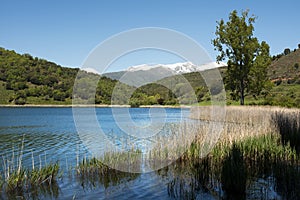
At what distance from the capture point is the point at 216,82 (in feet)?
88.7

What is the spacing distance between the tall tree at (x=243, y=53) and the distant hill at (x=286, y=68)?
37.5 m

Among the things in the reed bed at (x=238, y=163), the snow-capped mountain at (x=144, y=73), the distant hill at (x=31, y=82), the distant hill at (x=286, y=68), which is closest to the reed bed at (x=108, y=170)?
the reed bed at (x=238, y=163)

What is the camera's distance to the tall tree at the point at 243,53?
24.9 m

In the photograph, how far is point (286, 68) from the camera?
73.6 m

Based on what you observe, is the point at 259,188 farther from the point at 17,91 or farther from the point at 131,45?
the point at 17,91

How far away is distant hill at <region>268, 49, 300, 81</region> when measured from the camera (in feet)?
215

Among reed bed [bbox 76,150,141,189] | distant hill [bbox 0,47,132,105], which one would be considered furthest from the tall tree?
distant hill [bbox 0,47,132,105]

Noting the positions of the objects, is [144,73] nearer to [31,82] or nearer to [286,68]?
[286,68]

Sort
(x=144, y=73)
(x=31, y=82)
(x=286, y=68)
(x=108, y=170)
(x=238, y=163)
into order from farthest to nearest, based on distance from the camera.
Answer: (x=31, y=82) < (x=286, y=68) < (x=144, y=73) < (x=108, y=170) < (x=238, y=163)

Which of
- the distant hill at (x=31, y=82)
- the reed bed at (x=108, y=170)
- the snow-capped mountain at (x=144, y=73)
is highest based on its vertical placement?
the distant hill at (x=31, y=82)

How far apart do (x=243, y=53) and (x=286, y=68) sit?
180ft

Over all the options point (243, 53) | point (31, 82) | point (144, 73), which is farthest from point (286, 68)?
point (144, 73)

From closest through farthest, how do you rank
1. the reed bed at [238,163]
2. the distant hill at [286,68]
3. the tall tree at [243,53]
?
the reed bed at [238,163]
the tall tree at [243,53]
the distant hill at [286,68]

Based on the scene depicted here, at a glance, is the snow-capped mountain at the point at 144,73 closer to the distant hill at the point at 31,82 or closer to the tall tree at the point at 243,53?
the tall tree at the point at 243,53
